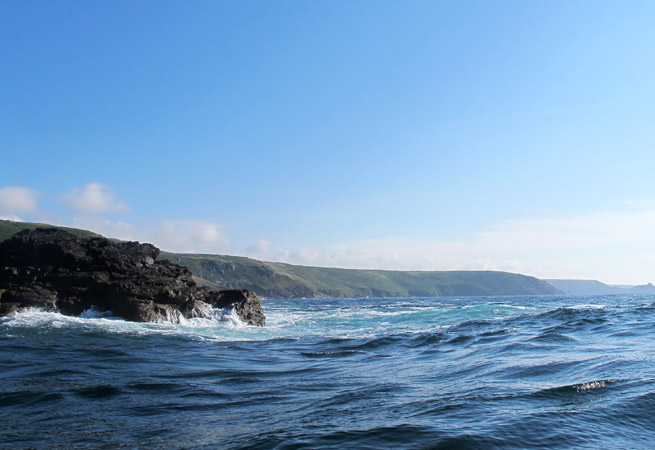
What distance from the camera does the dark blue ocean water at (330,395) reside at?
746 cm

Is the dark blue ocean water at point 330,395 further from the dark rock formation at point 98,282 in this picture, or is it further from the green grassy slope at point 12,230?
the green grassy slope at point 12,230

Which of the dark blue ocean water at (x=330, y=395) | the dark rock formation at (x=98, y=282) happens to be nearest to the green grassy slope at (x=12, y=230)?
the dark rock formation at (x=98, y=282)

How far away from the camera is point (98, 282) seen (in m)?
37.8

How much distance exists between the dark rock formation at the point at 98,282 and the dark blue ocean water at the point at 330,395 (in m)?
14.5

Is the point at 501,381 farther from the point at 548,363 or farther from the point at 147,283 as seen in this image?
the point at 147,283

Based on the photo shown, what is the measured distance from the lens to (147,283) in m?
39.0

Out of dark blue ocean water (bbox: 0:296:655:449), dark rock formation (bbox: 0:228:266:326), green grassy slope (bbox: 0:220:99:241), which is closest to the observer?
dark blue ocean water (bbox: 0:296:655:449)

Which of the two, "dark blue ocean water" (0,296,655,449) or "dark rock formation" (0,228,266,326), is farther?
"dark rock formation" (0,228,266,326)

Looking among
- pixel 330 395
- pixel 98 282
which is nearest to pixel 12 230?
pixel 98 282

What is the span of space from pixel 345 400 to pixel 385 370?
16.5 ft

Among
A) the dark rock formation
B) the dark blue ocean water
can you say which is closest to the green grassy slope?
the dark rock formation

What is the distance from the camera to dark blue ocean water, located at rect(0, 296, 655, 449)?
294 inches

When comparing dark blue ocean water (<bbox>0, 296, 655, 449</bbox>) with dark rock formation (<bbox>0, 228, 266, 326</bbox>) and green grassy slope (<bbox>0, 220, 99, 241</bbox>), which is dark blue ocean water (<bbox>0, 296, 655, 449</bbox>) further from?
green grassy slope (<bbox>0, 220, 99, 241</bbox>)

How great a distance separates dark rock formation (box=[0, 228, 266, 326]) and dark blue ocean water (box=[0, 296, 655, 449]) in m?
14.5
